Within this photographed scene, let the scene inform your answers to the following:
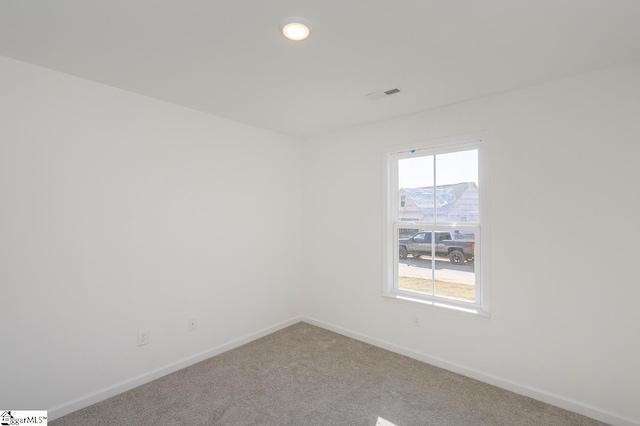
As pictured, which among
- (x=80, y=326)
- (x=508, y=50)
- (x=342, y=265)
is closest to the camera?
(x=508, y=50)

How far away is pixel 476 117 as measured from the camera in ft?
8.92

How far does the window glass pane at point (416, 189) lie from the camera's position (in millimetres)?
3096

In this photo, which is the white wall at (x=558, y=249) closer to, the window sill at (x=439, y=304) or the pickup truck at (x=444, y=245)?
the window sill at (x=439, y=304)

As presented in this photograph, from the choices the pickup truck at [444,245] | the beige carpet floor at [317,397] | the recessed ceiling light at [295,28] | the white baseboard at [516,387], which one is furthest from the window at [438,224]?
the recessed ceiling light at [295,28]

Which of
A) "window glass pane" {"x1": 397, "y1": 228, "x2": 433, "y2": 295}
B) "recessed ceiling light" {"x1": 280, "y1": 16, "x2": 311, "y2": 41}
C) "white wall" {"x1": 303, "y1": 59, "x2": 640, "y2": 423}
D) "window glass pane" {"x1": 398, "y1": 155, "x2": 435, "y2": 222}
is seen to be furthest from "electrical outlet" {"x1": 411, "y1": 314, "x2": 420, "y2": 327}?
"recessed ceiling light" {"x1": 280, "y1": 16, "x2": 311, "y2": 41}

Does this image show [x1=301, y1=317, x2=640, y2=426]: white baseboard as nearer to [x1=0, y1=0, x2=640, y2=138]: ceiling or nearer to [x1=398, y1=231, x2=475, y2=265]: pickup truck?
[x1=398, y1=231, x2=475, y2=265]: pickup truck

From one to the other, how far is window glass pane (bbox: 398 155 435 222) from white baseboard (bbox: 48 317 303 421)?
2.20 meters

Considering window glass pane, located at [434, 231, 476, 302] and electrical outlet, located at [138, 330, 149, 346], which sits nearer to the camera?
electrical outlet, located at [138, 330, 149, 346]

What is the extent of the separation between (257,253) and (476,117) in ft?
8.90

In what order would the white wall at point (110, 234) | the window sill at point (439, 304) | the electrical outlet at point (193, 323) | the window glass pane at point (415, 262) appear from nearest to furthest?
the white wall at point (110, 234), the window sill at point (439, 304), the electrical outlet at point (193, 323), the window glass pane at point (415, 262)

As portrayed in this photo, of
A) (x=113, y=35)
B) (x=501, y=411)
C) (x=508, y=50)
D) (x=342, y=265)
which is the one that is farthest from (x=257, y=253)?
(x=508, y=50)

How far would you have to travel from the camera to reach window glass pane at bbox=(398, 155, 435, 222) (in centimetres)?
310

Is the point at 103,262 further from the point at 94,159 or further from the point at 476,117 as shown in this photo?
the point at 476,117

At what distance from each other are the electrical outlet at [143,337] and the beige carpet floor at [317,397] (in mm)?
349
